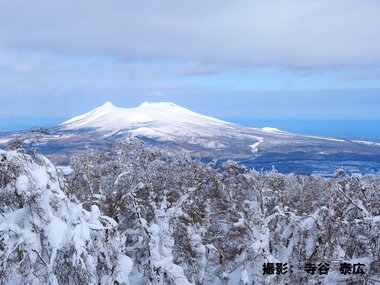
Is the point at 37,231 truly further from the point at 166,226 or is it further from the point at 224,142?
the point at 224,142

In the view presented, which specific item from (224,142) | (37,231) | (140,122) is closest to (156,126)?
(140,122)

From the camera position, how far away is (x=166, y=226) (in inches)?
390

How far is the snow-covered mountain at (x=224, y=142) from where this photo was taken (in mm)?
116938

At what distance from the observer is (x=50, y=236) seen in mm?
5000

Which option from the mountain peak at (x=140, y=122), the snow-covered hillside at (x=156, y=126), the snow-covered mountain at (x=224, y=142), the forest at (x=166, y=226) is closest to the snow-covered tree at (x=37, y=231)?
the forest at (x=166, y=226)

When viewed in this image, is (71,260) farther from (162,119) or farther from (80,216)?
(162,119)

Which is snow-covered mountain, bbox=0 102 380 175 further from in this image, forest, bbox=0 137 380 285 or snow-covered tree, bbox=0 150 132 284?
snow-covered tree, bbox=0 150 132 284

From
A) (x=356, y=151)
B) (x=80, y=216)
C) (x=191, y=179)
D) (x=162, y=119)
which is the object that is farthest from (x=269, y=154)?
(x=80, y=216)

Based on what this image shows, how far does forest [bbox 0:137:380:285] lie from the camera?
5.07 meters

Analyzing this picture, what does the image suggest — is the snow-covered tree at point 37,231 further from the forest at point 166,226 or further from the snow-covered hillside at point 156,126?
the snow-covered hillside at point 156,126

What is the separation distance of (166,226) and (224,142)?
138 meters

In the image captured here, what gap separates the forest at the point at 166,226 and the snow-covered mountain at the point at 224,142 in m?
80.1

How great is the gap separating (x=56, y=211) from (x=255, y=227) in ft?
23.6

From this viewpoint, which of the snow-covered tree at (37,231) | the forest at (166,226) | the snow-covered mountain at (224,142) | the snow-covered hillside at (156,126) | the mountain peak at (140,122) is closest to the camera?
the snow-covered tree at (37,231)
